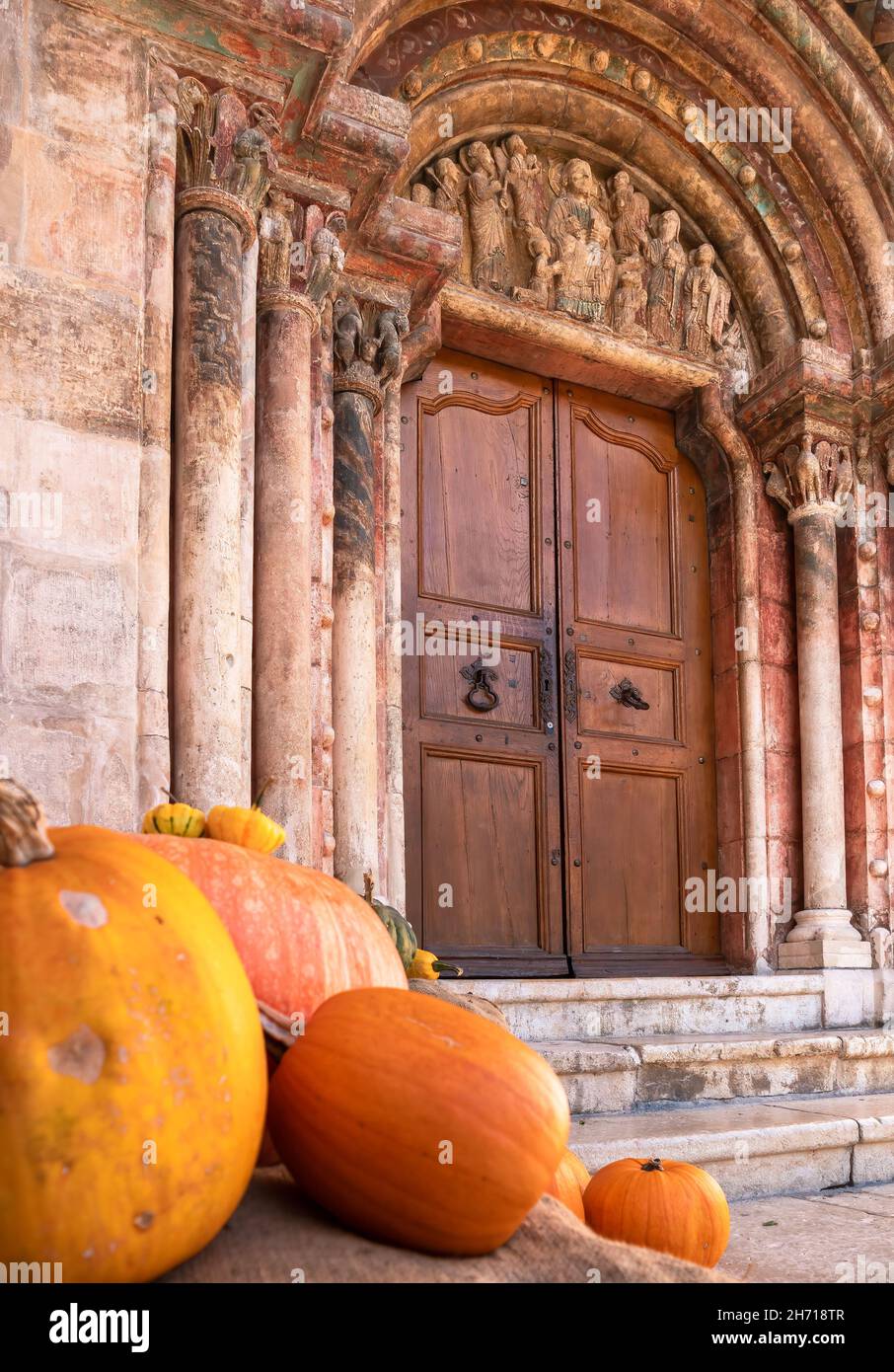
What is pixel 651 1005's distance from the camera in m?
4.78

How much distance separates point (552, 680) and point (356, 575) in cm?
156

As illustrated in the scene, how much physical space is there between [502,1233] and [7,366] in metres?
2.64

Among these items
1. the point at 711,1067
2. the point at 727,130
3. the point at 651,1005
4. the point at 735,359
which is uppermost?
the point at 727,130

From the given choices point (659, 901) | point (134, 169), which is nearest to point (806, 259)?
point (659, 901)

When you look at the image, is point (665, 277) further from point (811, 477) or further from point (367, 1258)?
point (367, 1258)

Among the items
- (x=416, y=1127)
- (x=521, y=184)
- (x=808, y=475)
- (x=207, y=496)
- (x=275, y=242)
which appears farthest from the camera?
(x=808, y=475)

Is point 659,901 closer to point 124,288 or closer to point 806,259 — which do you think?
point 806,259

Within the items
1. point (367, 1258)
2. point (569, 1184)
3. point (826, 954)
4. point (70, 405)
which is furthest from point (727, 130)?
point (367, 1258)

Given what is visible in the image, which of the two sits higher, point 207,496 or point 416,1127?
point 207,496

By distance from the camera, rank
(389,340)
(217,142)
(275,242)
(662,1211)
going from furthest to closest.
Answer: (389,340), (275,242), (217,142), (662,1211)

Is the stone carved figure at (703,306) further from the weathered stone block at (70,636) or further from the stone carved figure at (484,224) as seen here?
the weathered stone block at (70,636)

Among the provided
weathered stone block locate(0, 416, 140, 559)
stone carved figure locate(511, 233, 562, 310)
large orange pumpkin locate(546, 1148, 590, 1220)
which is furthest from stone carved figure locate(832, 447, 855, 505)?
large orange pumpkin locate(546, 1148, 590, 1220)

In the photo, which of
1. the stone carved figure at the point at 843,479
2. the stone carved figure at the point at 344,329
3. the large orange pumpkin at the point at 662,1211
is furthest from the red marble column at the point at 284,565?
the stone carved figure at the point at 843,479

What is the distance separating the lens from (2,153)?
311 cm
